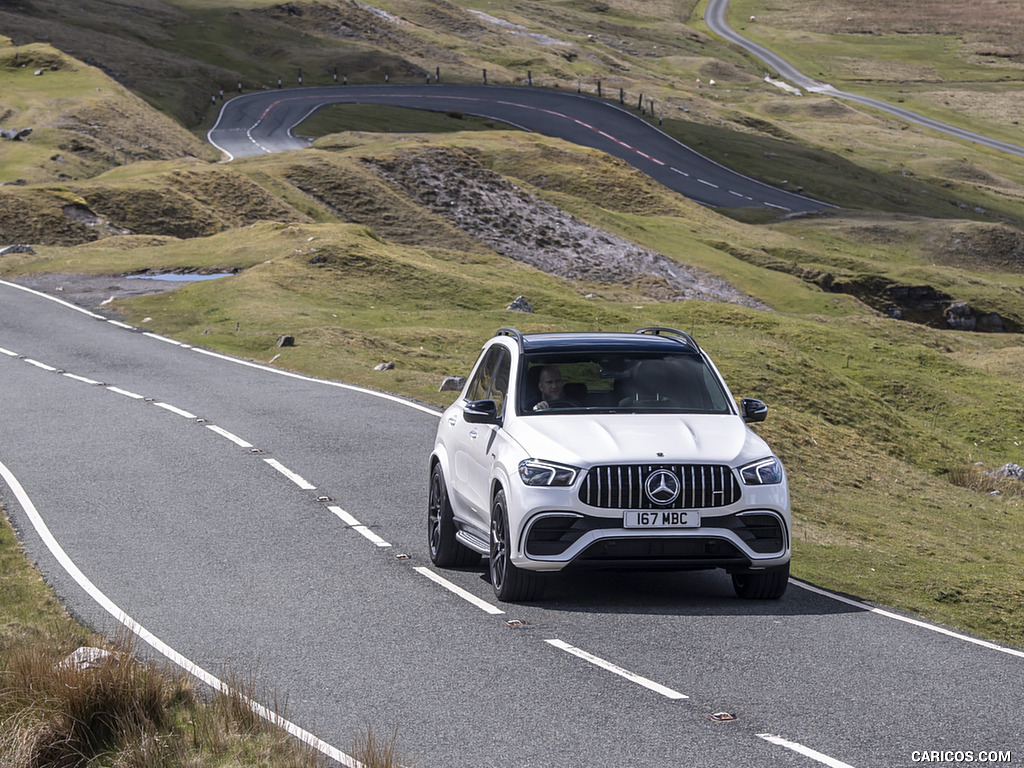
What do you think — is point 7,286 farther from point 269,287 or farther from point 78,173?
point 78,173

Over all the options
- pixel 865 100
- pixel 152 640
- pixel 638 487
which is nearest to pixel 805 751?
pixel 638 487

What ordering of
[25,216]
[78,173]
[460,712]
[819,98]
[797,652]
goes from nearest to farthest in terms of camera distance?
1. [460,712]
2. [797,652]
3. [25,216]
4. [78,173]
5. [819,98]

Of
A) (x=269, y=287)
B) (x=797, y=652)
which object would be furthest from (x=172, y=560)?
(x=269, y=287)

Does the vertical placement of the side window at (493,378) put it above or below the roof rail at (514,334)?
below

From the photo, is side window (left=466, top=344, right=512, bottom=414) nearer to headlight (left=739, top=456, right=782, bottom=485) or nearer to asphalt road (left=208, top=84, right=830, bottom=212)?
headlight (left=739, top=456, right=782, bottom=485)

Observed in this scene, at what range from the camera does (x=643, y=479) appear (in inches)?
384

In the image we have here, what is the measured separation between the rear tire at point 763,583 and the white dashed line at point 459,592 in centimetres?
208

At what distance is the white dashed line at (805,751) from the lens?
6668mm

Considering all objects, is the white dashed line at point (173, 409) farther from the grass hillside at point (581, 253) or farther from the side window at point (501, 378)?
the side window at point (501, 378)

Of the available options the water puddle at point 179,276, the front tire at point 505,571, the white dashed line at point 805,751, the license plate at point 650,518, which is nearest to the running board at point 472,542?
the front tire at point 505,571

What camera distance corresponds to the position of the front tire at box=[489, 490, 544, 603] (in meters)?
10.1

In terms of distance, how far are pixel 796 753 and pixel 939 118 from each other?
6028 inches

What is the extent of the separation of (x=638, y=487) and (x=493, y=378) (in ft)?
8.29

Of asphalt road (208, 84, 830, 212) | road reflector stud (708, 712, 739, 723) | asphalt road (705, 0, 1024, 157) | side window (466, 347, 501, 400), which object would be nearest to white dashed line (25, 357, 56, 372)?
side window (466, 347, 501, 400)
